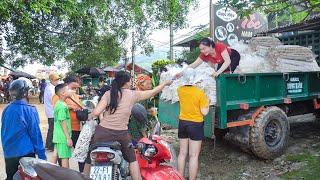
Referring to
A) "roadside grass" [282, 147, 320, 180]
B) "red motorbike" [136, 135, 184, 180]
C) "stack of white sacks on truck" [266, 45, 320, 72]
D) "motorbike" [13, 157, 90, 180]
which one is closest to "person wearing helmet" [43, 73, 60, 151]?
"red motorbike" [136, 135, 184, 180]

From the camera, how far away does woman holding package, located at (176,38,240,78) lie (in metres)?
5.06

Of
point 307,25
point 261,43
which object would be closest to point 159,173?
point 261,43

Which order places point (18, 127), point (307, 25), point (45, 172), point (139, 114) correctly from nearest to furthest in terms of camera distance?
point (45, 172), point (18, 127), point (139, 114), point (307, 25)

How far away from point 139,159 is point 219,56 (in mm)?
2364

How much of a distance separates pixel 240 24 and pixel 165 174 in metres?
10.9

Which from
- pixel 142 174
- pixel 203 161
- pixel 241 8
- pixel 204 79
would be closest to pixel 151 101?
pixel 203 161

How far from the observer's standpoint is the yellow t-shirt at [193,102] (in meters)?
4.24

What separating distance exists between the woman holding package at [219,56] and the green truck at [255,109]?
0.70 ft

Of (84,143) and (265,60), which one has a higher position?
(265,60)

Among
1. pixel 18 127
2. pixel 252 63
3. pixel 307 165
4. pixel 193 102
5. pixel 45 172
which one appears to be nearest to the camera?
pixel 45 172

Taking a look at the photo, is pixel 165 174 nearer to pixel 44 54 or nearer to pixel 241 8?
pixel 241 8

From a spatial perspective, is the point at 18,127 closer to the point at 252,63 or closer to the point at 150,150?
the point at 150,150

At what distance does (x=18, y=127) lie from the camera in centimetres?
328

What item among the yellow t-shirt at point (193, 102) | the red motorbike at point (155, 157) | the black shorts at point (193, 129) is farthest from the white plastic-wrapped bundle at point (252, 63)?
the red motorbike at point (155, 157)
